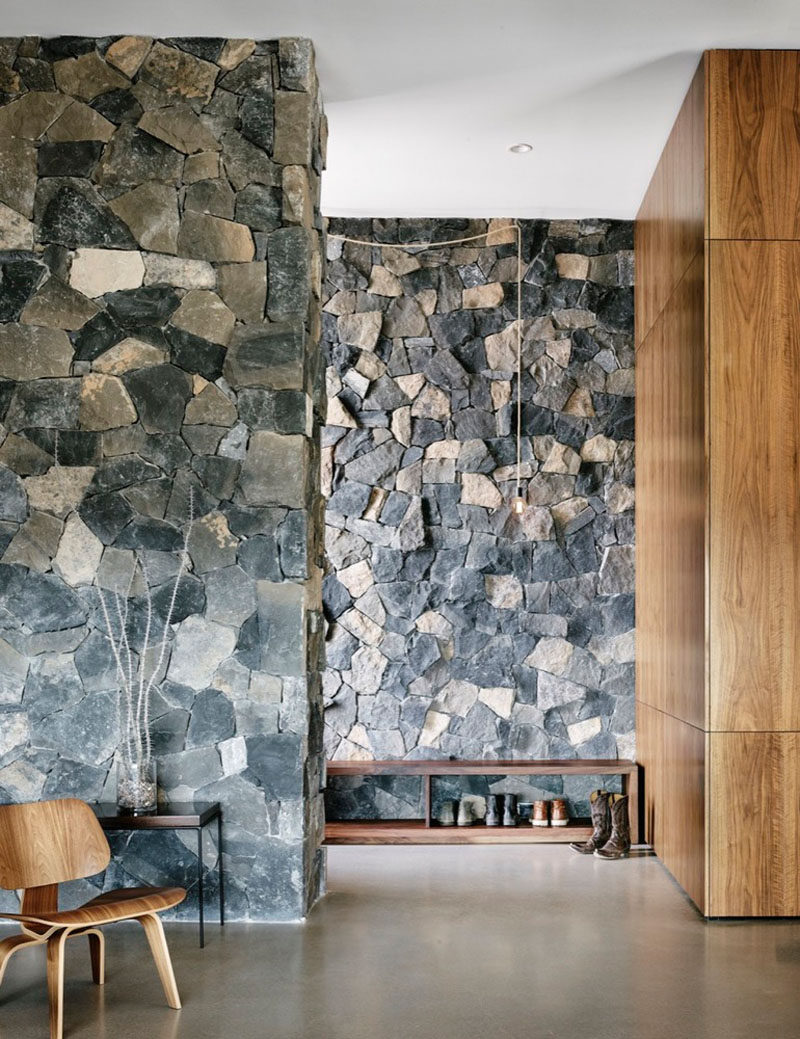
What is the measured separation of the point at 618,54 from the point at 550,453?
231 cm

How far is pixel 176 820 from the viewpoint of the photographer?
401cm

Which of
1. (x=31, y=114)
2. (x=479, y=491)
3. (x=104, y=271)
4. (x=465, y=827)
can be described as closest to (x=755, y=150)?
(x=479, y=491)

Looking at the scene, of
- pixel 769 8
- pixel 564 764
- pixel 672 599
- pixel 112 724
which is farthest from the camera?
pixel 564 764

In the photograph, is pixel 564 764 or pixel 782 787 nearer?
pixel 782 787

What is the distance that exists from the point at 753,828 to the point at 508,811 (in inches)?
74.5

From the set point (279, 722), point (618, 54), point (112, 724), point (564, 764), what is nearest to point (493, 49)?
point (618, 54)

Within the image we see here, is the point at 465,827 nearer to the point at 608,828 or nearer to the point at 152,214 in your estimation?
the point at 608,828

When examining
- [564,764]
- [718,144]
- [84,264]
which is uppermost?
[718,144]

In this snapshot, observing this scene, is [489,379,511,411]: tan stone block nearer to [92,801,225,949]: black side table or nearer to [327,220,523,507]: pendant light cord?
[327,220,523,507]: pendant light cord

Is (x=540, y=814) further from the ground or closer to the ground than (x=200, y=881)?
closer to the ground

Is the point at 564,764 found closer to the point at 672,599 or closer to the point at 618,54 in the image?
the point at 672,599

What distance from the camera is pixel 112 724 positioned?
436 cm

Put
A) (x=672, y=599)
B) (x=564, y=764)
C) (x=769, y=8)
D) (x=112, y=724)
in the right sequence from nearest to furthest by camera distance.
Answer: (x=769, y=8) → (x=112, y=724) → (x=672, y=599) → (x=564, y=764)

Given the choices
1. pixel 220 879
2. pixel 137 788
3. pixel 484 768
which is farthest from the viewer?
pixel 484 768
